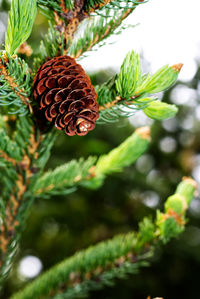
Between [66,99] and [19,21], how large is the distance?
122mm

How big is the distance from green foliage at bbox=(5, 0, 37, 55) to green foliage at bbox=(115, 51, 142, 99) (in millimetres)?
143

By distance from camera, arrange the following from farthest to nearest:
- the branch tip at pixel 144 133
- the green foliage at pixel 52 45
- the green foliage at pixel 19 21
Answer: the branch tip at pixel 144 133 < the green foliage at pixel 52 45 < the green foliage at pixel 19 21

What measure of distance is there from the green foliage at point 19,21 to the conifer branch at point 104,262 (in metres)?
0.47

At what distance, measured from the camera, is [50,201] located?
5.23ft

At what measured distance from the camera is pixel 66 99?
0.44 metres

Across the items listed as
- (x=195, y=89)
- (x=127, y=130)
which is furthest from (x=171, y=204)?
(x=195, y=89)

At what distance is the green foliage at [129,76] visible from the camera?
0.42m

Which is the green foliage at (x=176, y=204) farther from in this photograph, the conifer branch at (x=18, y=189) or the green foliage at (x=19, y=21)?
the green foliage at (x=19, y=21)

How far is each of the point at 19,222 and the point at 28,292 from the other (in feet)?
0.63

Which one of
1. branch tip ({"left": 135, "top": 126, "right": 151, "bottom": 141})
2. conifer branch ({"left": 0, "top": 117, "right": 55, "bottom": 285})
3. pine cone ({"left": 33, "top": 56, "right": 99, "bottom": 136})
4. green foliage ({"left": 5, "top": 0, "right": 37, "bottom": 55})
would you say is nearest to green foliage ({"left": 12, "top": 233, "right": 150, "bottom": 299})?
conifer branch ({"left": 0, "top": 117, "right": 55, "bottom": 285})

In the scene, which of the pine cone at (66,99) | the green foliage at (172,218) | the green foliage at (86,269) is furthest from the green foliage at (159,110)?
the green foliage at (86,269)

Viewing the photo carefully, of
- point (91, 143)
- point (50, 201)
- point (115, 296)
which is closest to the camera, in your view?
point (91, 143)

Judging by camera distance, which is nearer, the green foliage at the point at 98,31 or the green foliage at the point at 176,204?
the green foliage at the point at 98,31

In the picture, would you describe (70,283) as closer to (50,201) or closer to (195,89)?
(50,201)
